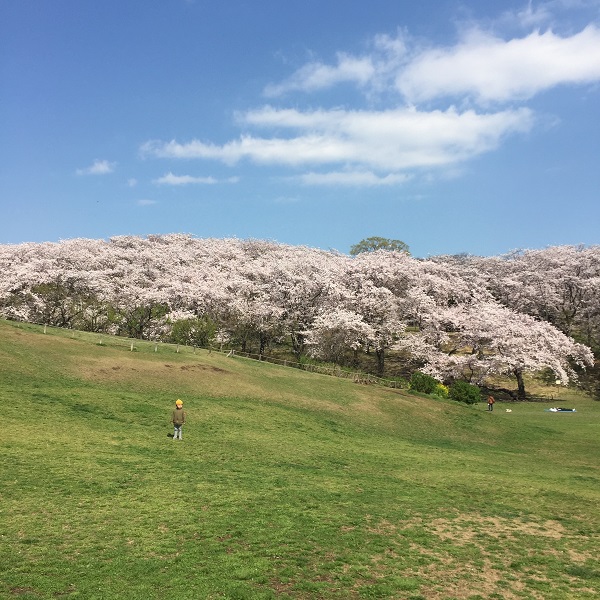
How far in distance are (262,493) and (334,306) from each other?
176 ft

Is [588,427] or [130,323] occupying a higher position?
[130,323]

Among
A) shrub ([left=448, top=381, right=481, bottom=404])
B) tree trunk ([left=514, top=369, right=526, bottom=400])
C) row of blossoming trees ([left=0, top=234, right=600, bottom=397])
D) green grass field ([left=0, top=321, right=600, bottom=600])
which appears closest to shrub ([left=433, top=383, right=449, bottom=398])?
shrub ([left=448, top=381, right=481, bottom=404])

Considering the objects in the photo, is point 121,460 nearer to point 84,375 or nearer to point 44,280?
point 84,375

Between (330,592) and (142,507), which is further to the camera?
(142,507)

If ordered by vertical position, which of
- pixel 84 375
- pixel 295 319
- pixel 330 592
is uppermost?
pixel 295 319

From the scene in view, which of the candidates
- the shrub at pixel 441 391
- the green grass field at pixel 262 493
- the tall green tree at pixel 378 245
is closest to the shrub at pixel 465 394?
the shrub at pixel 441 391

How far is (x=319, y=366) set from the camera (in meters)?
60.6

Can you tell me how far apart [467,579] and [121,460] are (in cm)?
1635

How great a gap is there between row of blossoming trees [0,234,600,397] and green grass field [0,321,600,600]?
24756 mm

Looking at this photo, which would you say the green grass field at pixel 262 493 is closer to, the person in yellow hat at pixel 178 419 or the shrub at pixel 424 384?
the person in yellow hat at pixel 178 419

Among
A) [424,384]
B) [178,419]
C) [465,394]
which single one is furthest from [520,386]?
[178,419]

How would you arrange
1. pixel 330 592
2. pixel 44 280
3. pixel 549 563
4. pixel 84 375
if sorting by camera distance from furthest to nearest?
pixel 44 280, pixel 84 375, pixel 549 563, pixel 330 592

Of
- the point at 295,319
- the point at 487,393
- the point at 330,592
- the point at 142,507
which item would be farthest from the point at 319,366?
the point at 330,592

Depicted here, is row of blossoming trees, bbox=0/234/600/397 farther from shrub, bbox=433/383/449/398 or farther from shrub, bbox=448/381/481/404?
shrub, bbox=433/383/449/398
